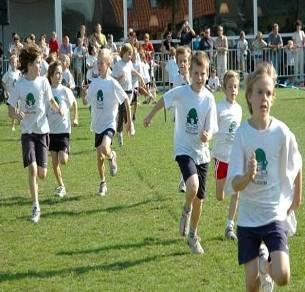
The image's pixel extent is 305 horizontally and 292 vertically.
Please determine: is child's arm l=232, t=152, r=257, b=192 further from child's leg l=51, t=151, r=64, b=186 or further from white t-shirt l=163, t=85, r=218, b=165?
child's leg l=51, t=151, r=64, b=186

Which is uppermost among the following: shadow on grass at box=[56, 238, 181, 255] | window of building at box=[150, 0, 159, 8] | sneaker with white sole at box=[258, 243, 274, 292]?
window of building at box=[150, 0, 159, 8]

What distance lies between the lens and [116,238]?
966 centimetres

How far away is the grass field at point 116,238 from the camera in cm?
803

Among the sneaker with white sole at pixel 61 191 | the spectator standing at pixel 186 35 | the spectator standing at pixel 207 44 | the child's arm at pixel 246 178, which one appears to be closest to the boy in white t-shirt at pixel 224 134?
the sneaker with white sole at pixel 61 191

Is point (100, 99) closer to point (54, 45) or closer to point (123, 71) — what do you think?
point (123, 71)

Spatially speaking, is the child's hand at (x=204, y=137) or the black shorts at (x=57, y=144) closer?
the child's hand at (x=204, y=137)

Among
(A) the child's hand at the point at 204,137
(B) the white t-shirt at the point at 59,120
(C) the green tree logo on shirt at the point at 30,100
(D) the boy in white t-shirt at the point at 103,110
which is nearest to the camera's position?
(A) the child's hand at the point at 204,137

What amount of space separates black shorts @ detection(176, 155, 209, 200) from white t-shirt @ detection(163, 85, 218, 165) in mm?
42

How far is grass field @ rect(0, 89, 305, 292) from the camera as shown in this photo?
316 inches

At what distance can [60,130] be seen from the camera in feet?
41.0

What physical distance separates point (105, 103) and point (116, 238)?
3119mm

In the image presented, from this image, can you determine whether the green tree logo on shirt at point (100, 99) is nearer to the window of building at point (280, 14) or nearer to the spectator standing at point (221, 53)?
the spectator standing at point (221, 53)

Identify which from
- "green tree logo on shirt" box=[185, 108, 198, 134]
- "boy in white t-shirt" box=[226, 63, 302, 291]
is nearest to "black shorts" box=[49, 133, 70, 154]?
"green tree logo on shirt" box=[185, 108, 198, 134]

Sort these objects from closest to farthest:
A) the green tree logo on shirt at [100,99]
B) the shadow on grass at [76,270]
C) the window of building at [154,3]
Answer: the shadow on grass at [76,270] < the green tree logo on shirt at [100,99] < the window of building at [154,3]
